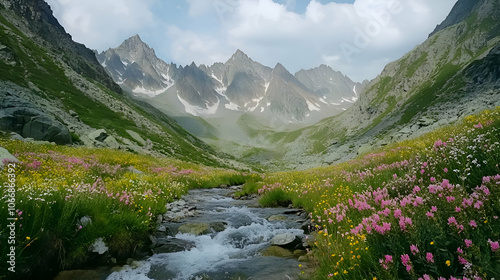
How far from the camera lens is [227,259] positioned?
6.28 metres

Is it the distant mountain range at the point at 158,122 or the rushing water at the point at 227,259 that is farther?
the distant mountain range at the point at 158,122

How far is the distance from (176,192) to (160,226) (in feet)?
18.7

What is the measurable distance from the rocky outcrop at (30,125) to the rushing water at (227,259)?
31.8m

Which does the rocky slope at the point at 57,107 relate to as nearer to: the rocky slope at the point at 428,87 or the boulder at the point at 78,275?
the boulder at the point at 78,275

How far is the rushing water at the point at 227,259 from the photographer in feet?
17.7

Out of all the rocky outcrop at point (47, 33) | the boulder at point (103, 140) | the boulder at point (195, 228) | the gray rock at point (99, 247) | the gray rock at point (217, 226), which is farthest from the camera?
the rocky outcrop at point (47, 33)

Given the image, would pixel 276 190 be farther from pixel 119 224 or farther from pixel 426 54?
pixel 426 54

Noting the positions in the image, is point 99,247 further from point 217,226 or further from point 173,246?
point 217,226

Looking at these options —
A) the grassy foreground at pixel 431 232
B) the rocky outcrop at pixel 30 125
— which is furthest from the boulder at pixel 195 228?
the rocky outcrop at pixel 30 125

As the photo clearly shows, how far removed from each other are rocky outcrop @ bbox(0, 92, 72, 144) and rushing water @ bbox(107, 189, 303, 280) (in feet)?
104

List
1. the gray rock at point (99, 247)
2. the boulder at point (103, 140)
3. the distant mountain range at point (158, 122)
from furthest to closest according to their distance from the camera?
1. the distant mountain range at point (158, 122)
2. the boulder at point (103, 140)
3. the gray rock at point (99, 247)

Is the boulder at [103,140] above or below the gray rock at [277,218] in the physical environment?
above

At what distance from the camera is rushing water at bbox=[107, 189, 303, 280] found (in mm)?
5402

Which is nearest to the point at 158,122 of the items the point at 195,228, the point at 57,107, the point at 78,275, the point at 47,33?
the point at 57,107
